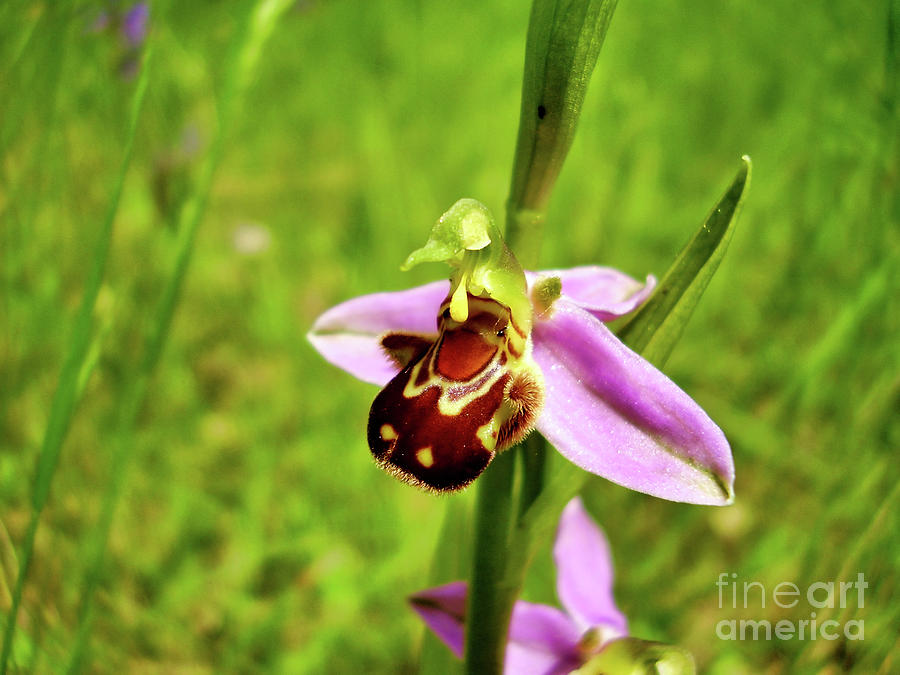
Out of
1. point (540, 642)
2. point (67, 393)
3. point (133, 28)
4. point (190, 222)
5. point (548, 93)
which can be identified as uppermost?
point (133, 28)

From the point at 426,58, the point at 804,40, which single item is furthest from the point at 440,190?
the point at 804,40

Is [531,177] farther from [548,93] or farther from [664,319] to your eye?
[664,319]

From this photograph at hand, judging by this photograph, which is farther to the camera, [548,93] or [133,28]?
[133,28]

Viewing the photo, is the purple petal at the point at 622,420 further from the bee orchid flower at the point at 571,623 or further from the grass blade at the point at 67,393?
the grass blade at the point at 67,393

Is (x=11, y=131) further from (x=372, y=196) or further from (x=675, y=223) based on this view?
(x=675, y=223)

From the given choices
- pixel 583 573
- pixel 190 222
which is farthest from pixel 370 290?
pixel 583 573

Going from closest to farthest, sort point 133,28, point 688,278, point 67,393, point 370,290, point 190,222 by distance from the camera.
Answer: point 688,278 < point 67,393 < point 190,222 < point 370,290 < point 133,28

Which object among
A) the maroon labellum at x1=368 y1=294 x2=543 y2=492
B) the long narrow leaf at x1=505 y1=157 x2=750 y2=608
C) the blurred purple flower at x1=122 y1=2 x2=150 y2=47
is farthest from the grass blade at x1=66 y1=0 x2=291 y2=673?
the blurred purple flower at x1=122 y1=2 x2=150 y2=47
